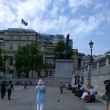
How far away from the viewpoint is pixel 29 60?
516 feet

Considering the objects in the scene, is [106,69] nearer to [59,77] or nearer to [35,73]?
[59,77]

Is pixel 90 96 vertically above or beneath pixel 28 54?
beneath

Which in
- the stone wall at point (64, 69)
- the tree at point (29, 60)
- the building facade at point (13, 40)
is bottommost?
the stone wall at point (64, 69)

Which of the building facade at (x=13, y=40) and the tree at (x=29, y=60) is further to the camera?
the building facade at (x=13, y=40)

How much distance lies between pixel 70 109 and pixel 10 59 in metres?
A: 154

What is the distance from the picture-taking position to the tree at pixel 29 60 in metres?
157

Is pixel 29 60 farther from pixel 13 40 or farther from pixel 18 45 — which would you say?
pixel 18 45

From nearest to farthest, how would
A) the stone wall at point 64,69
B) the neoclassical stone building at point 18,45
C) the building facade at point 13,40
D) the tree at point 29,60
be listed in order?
the stone wall at point 64,69 < the tree at point 29,60 < the neoclassical stone building at point 18,45 < the building facade at point 13,40

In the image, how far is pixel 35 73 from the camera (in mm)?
176250

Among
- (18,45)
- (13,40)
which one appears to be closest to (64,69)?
(13,40)

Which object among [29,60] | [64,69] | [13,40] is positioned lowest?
[64,69]

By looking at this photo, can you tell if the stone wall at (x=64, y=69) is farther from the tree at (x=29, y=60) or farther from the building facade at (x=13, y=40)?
the building facade at (x=13, y=40)

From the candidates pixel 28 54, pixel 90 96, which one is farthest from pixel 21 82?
pixel 90 96

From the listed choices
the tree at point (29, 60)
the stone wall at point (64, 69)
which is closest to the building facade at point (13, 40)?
the tree at point (29, 60)
